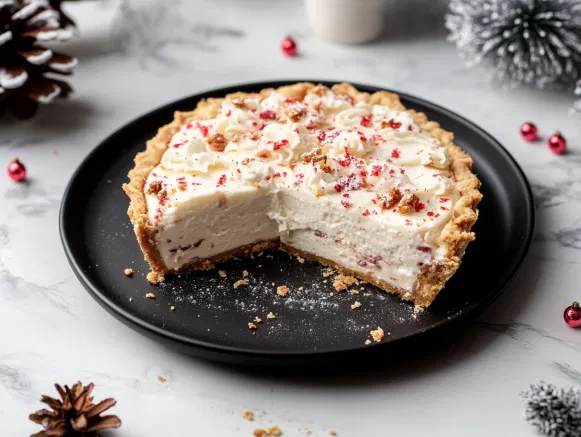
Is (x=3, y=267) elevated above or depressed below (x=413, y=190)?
below

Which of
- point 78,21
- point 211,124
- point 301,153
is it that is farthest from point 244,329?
point 78,21

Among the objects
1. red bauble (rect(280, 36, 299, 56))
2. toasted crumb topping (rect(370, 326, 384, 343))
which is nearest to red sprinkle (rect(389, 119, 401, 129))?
toasted crumb topping (rect(370, 326, 384, 343))

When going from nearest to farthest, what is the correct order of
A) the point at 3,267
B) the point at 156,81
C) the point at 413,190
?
1. the point at 413,190
2. the point at 3,267
3. the point at 156,81

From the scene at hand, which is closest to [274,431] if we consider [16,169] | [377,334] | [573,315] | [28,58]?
[377,334]

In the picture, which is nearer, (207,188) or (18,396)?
(18,396)

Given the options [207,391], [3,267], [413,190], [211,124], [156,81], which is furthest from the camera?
[156,81]

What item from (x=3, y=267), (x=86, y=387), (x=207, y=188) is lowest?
(x=3, y=267)

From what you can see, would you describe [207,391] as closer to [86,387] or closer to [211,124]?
[86,387]

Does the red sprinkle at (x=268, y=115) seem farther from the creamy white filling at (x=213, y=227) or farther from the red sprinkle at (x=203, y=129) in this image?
the creamy white filling at (x=213, y=227)

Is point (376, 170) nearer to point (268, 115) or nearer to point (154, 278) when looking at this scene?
point (268, 115)
